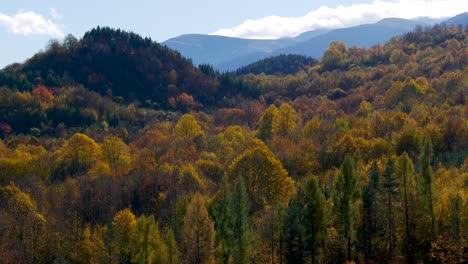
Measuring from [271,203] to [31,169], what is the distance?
61.4 metres

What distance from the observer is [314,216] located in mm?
63375

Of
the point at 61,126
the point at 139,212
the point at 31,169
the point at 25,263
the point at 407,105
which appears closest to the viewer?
the point at 25,263

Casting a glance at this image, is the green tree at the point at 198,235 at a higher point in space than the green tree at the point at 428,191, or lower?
lower

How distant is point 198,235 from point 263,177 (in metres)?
28.9

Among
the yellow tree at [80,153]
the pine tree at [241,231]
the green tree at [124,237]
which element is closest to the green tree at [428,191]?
the pine tree at [241,231]

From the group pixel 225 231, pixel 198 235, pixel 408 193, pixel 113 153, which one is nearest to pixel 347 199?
pixel 408 193

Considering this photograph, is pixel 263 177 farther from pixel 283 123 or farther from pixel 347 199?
pixel 283 123

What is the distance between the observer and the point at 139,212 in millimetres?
98438

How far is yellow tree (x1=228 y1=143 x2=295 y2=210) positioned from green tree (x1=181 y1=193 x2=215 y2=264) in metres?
21.7

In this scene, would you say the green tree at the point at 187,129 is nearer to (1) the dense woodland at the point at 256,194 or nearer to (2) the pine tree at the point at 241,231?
(1) the dense woodland at the point at 256,194

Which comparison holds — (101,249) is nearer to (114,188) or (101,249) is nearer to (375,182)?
(114,188)

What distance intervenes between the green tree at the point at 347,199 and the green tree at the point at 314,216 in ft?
8.11

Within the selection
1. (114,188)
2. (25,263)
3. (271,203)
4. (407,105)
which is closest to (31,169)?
(114,188)

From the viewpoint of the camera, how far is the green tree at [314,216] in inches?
2488
